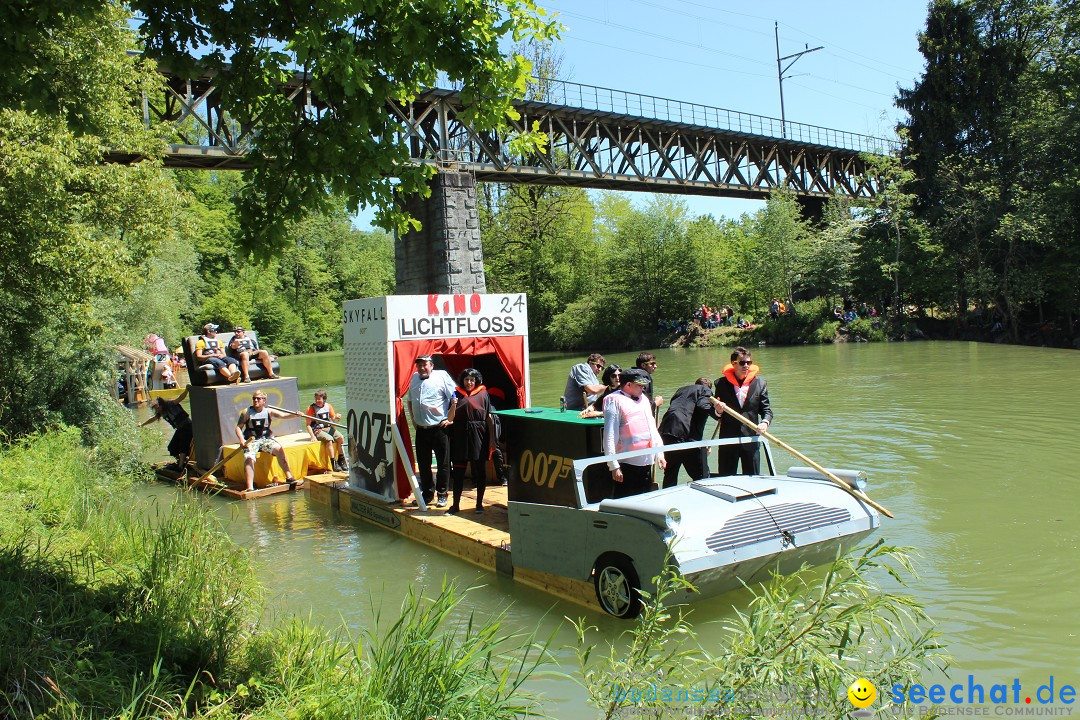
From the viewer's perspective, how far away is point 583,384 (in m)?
10.3

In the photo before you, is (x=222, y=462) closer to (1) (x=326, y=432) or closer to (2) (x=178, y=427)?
(1) (x=326, y=432)

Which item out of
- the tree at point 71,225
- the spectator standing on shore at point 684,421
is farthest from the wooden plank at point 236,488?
the spectator standing on shore at point 684,421

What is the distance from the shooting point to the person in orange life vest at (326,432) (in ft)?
48.0

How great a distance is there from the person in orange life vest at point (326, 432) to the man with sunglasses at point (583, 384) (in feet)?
17.3

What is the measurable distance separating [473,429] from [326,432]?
6080 mm

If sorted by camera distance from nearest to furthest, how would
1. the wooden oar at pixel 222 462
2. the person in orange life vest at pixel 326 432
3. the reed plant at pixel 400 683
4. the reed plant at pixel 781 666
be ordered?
the reed plant at pixel 781 666
the reed plant at pixel 400 683
the wooden oar at pixel 222 462
the person in orange life vest at pixel 326 432

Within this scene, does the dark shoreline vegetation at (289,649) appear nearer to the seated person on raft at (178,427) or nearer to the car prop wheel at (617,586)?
the car prop wheel at (617,586)

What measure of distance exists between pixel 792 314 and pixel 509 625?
46.8 metres

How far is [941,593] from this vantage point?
7.37 metres

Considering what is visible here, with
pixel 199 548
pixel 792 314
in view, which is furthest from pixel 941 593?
pixel 792 314

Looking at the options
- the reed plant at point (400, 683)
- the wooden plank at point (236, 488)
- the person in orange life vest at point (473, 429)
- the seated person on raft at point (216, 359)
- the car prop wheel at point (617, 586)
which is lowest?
the wooden plank at point (236, 488)

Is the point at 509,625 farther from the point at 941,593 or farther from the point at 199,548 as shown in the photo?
the point at 941,593

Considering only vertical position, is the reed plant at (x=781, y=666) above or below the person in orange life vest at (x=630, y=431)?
below

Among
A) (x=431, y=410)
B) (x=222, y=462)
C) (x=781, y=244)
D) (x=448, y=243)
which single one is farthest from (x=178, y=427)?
(x=781, y=244)
